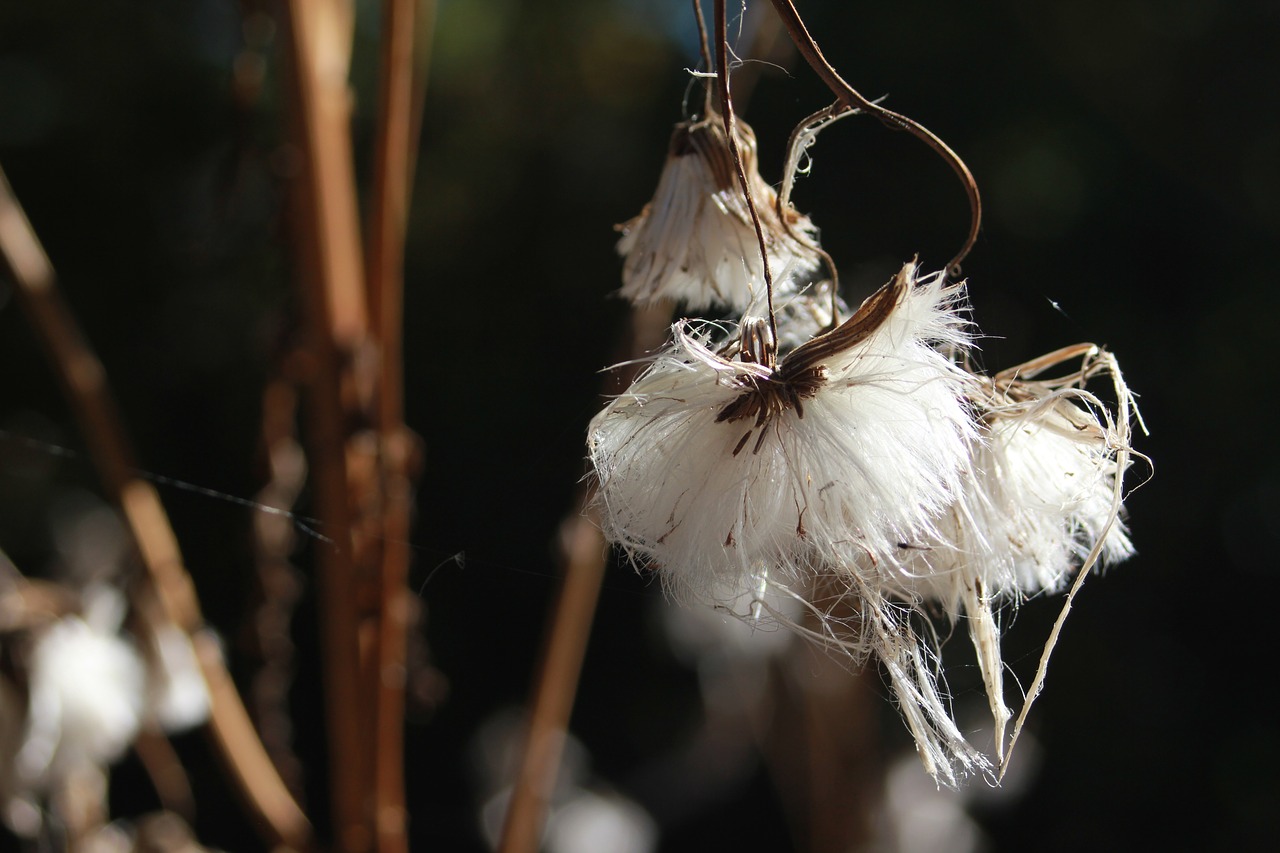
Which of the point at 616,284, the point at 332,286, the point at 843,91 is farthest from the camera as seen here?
the point at 616,284

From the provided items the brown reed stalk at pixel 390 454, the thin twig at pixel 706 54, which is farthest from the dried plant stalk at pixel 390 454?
the thin twig at pixel 706 54

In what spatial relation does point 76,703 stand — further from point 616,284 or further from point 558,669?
point 616,284

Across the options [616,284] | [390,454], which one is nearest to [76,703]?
[390,454]

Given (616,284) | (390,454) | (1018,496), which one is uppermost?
(616,284)

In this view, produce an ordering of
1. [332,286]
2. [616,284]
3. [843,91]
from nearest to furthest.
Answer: [843,91]
[332,286]
[616,284]

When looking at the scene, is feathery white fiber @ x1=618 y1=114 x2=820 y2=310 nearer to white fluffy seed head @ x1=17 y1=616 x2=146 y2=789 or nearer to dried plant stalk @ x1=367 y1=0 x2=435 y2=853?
dried plant stalk @ x1=367 y1=0 x2=435 y2=853

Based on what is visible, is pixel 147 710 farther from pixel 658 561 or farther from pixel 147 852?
pixel 658 561

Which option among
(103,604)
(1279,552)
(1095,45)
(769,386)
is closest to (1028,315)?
(769,386)
